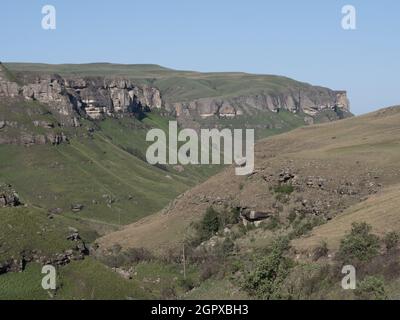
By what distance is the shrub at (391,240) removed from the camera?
4297 cm

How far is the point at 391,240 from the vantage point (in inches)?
1711

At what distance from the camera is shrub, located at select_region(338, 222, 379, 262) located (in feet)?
137

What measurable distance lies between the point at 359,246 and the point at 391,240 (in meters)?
2.64

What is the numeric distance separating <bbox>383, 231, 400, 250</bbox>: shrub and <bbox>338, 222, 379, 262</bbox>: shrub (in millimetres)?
578

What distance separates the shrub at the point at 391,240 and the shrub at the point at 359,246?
578 mm

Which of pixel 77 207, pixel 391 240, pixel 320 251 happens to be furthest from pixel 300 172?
pixel 77 207

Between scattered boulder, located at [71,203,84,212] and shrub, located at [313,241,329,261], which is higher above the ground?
shrub, located at [313,241,329,261]

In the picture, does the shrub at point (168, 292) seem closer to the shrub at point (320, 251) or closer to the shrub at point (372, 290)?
the shrub at point (320, 251)

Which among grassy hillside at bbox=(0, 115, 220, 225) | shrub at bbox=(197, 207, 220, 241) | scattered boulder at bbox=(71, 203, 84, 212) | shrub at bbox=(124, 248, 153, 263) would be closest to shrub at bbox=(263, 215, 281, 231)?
shrub at bbox=(197, 207, 220, 241)

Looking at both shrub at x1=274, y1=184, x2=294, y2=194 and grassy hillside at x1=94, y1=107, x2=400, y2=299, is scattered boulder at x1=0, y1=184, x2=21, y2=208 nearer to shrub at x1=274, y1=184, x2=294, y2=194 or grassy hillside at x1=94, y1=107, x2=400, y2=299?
grassy hillside at x1=94, y1=107, x2=400, y2=299

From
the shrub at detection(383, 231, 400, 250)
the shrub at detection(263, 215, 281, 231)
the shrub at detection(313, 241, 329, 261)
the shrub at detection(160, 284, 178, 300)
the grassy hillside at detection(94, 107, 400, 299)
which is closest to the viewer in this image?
the grassy hillside at detection(94, 107, 400, 299)

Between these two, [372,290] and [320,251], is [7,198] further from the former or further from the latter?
[372,290]

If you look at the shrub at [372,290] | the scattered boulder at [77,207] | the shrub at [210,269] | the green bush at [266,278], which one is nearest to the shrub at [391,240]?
the green bush at [266,278]
